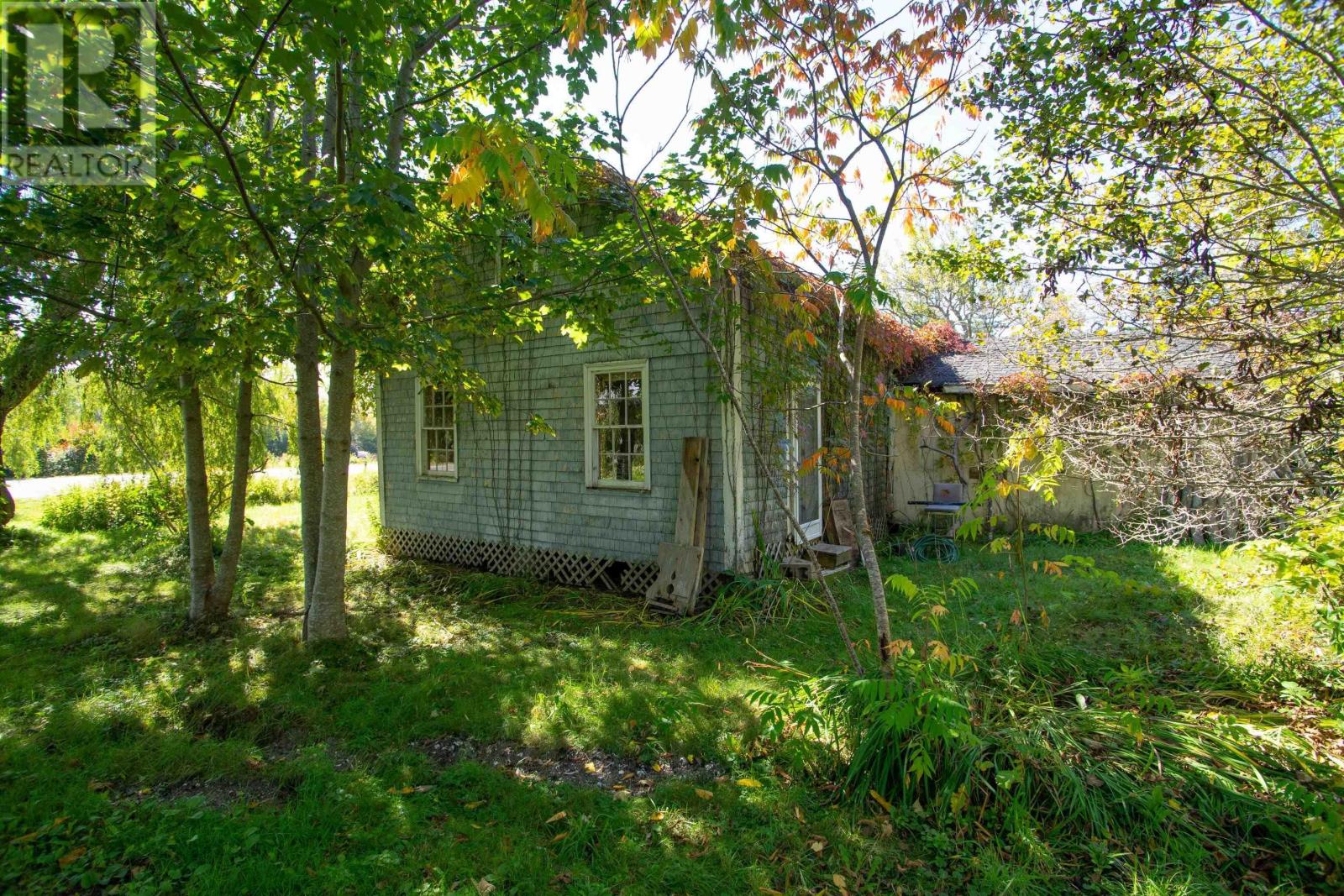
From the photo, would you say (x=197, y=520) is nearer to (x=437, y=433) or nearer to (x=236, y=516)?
(x=236, y=516)

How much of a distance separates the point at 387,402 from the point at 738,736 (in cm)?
818

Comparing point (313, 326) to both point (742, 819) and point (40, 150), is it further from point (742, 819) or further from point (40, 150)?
point (742, 819)

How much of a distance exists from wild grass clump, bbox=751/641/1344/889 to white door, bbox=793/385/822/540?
4.78 m

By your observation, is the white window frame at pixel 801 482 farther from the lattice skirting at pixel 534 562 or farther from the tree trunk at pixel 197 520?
the tree trunk at pixel 197 520

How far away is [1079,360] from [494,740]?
244 inches

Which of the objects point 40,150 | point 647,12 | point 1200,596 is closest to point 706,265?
point 647,12

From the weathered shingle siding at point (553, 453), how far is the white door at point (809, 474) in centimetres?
186

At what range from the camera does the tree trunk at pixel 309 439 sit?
5.28 metres

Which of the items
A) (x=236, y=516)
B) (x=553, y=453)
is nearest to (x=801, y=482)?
(x=553, y=453)

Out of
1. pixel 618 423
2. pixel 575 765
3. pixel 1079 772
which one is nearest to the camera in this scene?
pixel 1079 772

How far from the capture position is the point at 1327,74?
138 inches

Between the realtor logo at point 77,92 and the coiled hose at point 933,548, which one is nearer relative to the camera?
the realtor logo at point 77,92

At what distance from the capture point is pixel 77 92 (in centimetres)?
323

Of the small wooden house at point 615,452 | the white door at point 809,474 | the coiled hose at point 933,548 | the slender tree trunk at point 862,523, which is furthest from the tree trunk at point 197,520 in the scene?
the coiled hose at point 933,548
